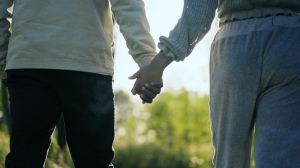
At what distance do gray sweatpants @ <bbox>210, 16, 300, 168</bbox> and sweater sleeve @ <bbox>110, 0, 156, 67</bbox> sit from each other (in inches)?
18.0

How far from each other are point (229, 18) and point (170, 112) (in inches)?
1545

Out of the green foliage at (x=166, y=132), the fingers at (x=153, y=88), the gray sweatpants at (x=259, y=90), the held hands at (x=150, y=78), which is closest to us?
the gray sweatpants at (x=259, y=90)

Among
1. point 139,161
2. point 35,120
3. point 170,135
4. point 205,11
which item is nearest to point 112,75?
point 35,120

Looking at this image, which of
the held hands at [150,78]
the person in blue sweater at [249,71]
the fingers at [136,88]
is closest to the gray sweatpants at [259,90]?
the person in blue sweater at [249,71]

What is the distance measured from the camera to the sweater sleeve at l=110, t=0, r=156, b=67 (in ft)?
10.6

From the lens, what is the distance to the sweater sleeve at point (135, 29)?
10.6 feet

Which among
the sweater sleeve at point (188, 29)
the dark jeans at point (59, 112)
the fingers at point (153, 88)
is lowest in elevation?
the dark jeans at point (59, 112)

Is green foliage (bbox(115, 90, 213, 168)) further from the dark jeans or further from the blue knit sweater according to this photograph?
the blue knit sweater

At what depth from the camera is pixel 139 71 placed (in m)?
3.19

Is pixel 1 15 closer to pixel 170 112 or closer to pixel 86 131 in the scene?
pixel 86 131

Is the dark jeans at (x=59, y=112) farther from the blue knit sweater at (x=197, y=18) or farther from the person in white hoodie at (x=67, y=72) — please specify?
the blue knit sweater at (x=197, y=18)

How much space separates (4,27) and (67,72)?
542 mm

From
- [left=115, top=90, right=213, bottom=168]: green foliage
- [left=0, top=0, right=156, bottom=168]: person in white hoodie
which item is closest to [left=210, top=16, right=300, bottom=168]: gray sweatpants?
[left=0, top=0, right=156, bottom=168]: person in white hoodie

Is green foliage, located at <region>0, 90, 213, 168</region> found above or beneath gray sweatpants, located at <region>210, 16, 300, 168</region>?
beneath
